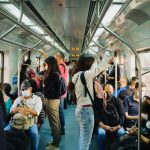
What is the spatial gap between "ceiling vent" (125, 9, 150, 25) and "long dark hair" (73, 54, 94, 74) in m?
1.57

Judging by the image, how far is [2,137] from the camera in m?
1.51

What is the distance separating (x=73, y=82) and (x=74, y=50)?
41.6ft

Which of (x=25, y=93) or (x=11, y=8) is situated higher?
(x=11, y=8)

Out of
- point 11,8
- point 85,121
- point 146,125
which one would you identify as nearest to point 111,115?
point 146,125

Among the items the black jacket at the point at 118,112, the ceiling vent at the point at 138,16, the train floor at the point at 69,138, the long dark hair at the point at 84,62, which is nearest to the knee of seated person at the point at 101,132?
the black jacket at the point at 118,112

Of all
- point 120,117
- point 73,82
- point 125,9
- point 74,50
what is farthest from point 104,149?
point 74,50

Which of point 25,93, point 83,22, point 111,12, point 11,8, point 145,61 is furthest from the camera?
point 83,22

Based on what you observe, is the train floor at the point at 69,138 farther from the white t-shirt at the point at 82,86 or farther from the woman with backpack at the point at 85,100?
the white t-shirt at the point at 82,86

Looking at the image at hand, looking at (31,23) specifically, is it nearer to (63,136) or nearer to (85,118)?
(63,136)

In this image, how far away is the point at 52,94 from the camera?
15.9ft

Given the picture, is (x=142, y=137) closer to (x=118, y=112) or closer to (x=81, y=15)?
(x=118, y=112)

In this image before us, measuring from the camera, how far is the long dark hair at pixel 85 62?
366 centimetres

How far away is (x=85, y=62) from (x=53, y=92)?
4.29 feet

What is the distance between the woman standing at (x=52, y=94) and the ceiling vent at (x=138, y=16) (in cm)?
158
